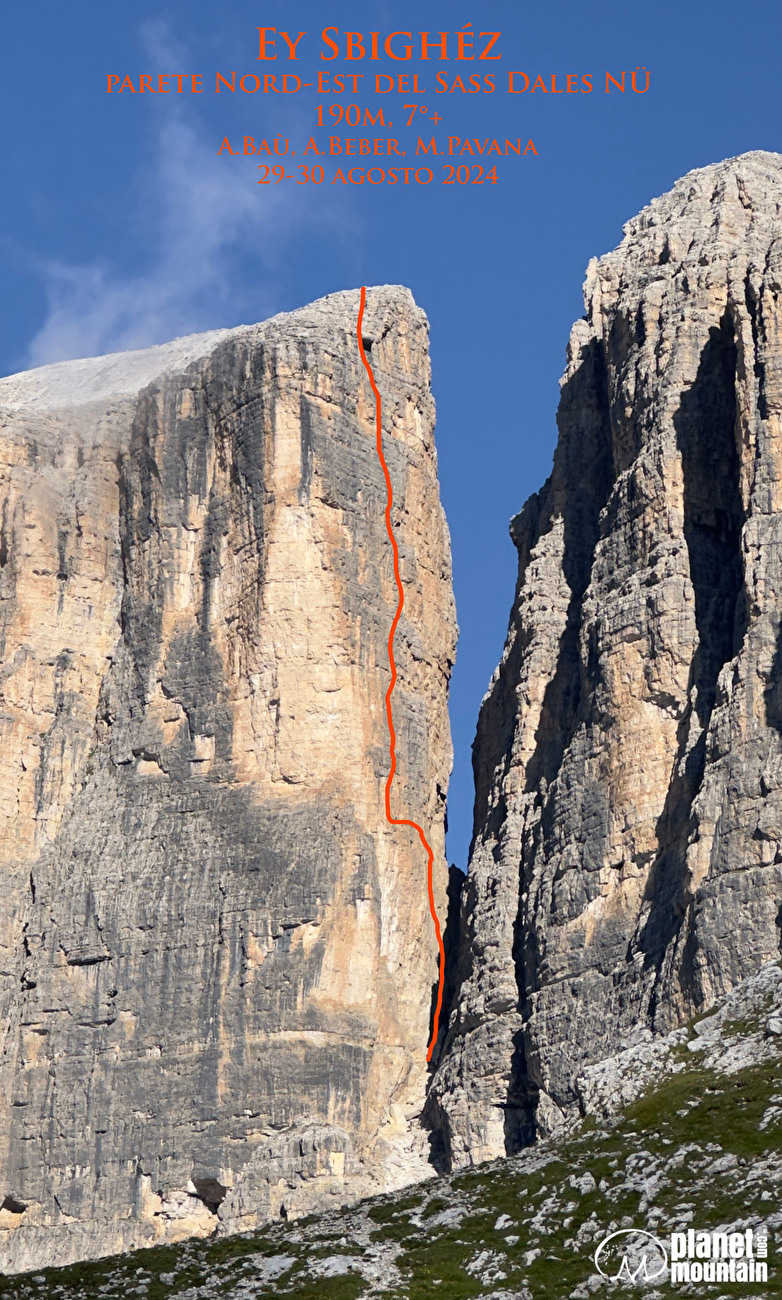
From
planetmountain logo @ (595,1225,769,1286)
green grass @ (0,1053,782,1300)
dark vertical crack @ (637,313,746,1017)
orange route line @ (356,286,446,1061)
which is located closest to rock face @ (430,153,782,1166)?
dark vertical crack @ (637,313,746,1017)

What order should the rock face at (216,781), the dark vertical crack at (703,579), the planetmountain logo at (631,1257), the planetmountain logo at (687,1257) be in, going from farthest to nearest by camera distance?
the rock face at (216,781) → the dark vertical crack at (703,579) → the planetmountain logo at (631,1257) → the planetmountain logo at (687,1257)

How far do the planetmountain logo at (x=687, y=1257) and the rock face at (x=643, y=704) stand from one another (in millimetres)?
14954

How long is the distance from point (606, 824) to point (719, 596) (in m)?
8.01

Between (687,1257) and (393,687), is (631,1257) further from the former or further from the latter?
(393,687)

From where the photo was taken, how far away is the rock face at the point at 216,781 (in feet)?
276

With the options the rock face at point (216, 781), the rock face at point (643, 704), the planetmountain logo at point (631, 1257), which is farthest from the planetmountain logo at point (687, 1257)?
the rock face at point (216, 781)

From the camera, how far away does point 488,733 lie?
314 feet

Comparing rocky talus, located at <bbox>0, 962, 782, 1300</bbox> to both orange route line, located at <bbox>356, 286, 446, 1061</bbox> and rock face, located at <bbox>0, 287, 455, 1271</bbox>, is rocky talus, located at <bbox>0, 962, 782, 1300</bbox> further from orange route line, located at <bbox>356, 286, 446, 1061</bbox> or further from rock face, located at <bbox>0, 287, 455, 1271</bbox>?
orange route line, located at <bbox>356, 286, 446, 1061</bbox>

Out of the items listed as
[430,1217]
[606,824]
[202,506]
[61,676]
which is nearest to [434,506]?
[202,506]

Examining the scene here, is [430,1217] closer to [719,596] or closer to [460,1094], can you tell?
[460,1094]

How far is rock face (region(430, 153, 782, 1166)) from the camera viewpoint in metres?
76.0

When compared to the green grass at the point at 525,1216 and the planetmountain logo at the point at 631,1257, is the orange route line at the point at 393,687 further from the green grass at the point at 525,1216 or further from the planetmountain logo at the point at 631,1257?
the planetmountain logo at the point at 631,1257

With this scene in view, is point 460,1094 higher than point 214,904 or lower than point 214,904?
lower

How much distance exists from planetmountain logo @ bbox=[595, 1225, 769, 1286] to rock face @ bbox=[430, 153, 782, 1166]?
14954 mm
